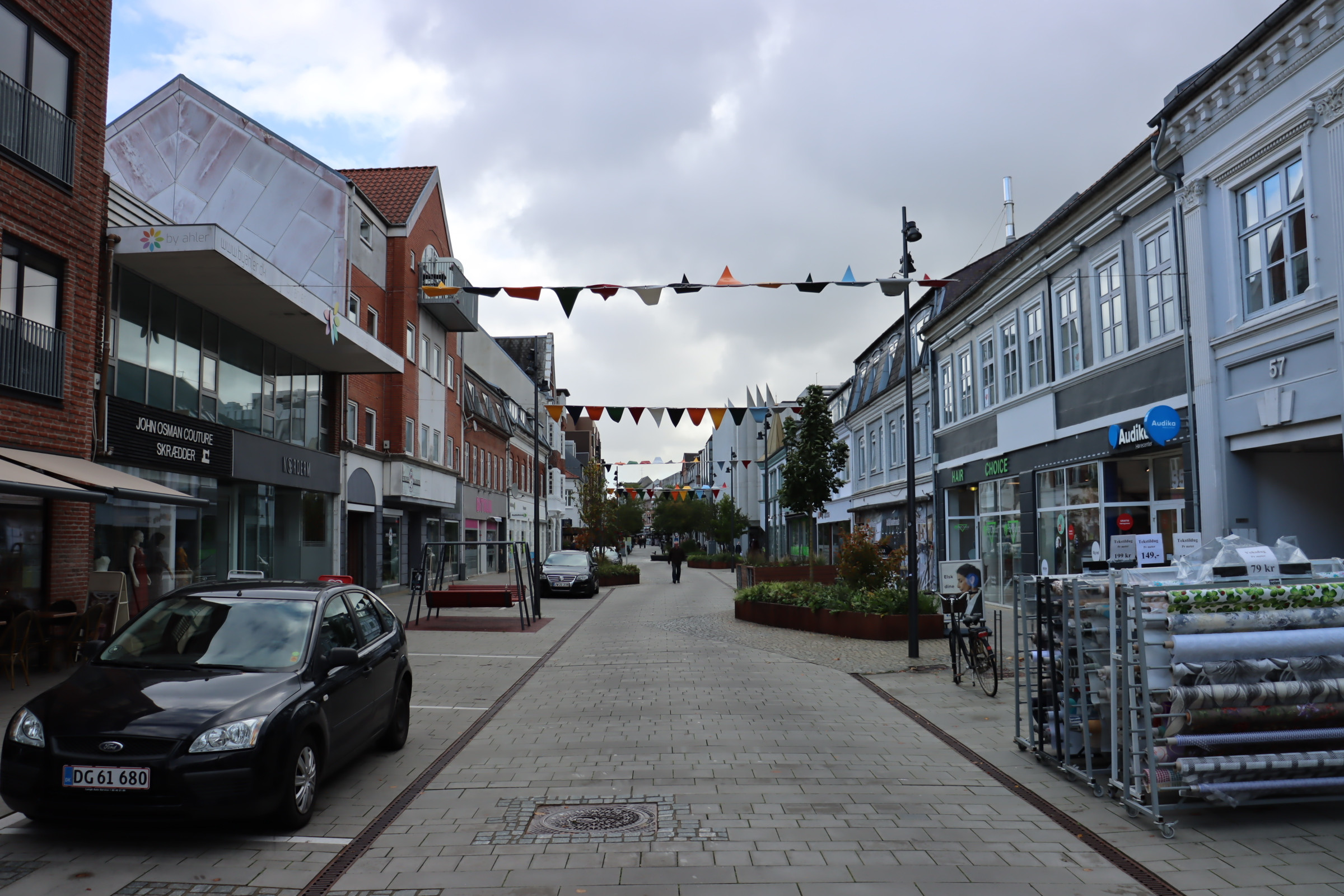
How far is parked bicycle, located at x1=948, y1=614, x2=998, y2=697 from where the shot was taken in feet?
36.8

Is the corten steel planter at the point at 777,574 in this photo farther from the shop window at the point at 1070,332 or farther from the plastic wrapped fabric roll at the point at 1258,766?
the plastic wrapped fabric roll at the point at 1258,766

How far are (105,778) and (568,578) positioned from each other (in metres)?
27.5

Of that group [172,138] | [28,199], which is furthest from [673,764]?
[172,138]

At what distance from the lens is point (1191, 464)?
1464cm

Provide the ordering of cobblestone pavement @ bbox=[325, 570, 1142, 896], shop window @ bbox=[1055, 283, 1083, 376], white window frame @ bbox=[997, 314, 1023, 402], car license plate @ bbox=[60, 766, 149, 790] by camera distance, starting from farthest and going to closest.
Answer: white window frame @ bbox=[997, 314, 1023, 402]
shop window @ bbox=[1055, 283, 1083, 376]
car license plate @ bbox=[60, 766, 149, 790]
cobblestone pavement @ bbox=[325, 570, 1142, 896]

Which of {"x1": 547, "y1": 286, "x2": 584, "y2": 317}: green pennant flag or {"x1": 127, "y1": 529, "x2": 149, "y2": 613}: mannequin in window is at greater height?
{"x1": 547, "y1": 286, "x2": 584, "y2": 317}: green pennant flag

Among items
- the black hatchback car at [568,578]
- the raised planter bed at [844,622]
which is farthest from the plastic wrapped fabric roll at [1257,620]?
the black hatchback car at [568,578]

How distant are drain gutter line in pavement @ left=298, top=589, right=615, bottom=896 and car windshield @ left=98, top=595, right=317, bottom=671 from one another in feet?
3.75

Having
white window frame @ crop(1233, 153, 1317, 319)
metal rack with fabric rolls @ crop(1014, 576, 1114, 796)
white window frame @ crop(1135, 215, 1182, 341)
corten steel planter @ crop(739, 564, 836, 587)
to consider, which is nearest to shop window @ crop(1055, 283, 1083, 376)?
white window frame @ crop(1135, 215, 1182, 341)

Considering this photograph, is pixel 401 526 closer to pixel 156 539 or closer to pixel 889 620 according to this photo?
pixel 156 539

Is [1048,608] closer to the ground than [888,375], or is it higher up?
closer to the ground

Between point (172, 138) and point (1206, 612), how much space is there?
26.8m

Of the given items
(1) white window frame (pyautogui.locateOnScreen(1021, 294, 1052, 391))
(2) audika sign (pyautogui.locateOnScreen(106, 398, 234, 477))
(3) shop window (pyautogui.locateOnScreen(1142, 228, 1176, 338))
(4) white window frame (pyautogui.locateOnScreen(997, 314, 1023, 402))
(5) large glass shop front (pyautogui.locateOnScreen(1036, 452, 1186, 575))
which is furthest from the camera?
(4) white window frame (pyautogui.locateOnScreen(997, 314, 1023, 402))

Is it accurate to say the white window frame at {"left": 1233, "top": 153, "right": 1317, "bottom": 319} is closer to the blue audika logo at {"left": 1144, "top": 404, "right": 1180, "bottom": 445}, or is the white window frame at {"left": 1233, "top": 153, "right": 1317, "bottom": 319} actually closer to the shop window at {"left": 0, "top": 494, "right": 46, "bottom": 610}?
the blue audika logo at {"left": 1144, "top": 404, "right": 1180, "bottom": 445}
